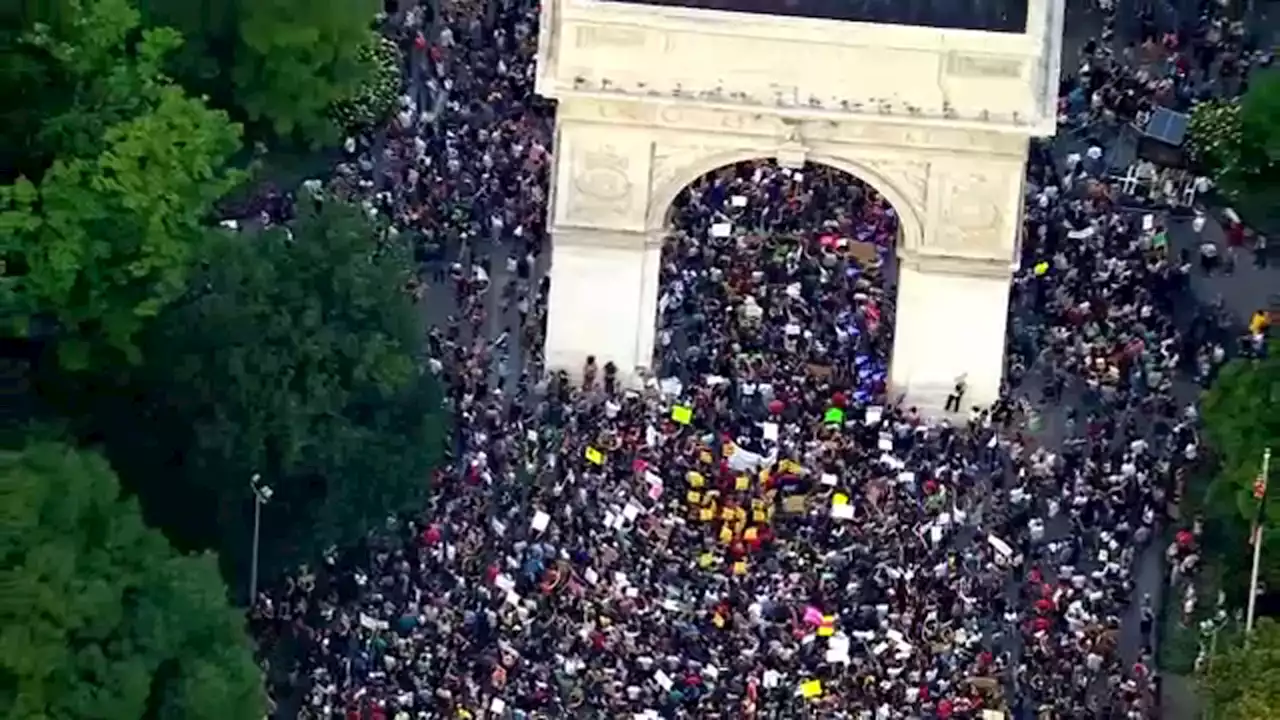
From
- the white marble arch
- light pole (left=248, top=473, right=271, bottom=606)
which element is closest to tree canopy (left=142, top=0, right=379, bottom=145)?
the white marble arch

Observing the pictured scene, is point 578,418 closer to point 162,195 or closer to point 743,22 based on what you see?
point 743,22

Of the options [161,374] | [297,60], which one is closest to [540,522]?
[161,374]

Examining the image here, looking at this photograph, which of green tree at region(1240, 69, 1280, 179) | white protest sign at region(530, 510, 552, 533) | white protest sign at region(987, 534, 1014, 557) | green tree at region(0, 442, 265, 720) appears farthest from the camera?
green tree at region(1240, 69, 1280, 179)

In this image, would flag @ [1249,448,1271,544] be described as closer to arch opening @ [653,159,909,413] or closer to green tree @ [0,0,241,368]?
arch opening @ [653,159,909,413]

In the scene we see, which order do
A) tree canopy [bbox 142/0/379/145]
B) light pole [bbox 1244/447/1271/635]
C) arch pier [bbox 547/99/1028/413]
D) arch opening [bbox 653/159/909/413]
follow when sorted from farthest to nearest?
tree canopy [bbox 142/0/379/145]
arch opening [bbox 653/159/909/413]
arch pier [bbox 547/99/1028/413]
light pole [bbox 1244/447/1271/635]

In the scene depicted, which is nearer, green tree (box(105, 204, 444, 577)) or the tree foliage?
green tree (box(105, 204, 444, 577))

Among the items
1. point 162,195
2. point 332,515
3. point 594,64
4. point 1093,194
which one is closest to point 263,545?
point 332,515

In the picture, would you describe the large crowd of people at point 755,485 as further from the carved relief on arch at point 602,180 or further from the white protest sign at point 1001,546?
the carved relief on arch at point 602,180
